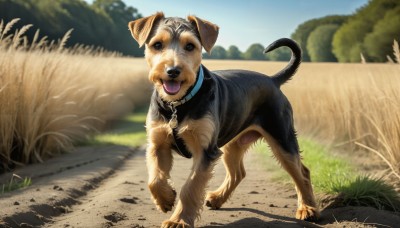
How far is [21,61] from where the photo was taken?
7809mm

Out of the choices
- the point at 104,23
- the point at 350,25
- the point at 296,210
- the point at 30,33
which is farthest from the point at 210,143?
the point at 104,23

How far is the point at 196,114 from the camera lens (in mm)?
3670

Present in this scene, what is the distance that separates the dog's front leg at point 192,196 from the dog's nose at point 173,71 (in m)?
0.67

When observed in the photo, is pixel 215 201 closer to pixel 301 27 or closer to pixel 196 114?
pixel 196 114

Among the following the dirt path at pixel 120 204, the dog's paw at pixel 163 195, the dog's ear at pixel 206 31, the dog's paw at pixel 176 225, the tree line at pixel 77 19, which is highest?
the tree line at pixel 77 19

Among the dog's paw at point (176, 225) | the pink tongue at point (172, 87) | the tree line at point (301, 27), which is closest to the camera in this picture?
the dog's paw at point (176, 225)

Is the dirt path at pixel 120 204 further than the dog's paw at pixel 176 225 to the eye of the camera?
Yes

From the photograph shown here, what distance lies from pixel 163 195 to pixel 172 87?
857 millimetres

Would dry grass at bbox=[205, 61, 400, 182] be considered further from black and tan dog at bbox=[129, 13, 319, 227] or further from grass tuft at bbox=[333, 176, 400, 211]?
black and tan dog at bbox=[129, 13, 319, 227]

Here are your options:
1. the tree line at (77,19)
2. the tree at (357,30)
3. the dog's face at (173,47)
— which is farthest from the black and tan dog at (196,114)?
the tree line at (77,19)

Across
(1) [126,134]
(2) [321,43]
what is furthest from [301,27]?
(1) [126,134]

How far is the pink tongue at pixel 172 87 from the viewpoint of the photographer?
11.5 ft

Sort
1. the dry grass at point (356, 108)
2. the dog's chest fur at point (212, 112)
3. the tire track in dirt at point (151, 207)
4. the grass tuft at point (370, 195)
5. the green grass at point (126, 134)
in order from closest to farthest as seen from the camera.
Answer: the dog's chest fur at point (212, 112), the tire track in dirt at point (151, 207), the grass tuft at point (370, 195), the dry grass at point (356, 108), the green grass at point (126, 134)

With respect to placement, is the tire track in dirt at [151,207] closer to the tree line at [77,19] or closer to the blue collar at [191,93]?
the blue collar at [191,93]
